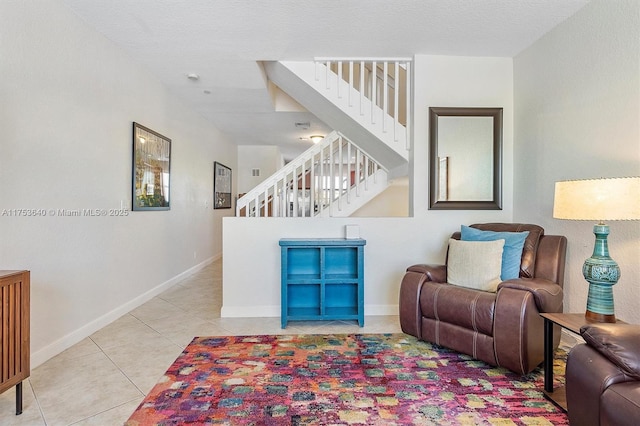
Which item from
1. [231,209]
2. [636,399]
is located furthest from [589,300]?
[231,209]

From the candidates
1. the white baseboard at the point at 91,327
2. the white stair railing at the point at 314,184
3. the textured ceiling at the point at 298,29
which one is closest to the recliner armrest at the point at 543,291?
the textured ceiling at the point at 298,29

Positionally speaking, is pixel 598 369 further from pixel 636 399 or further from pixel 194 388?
pixel 194 388

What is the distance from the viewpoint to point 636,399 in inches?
44.5

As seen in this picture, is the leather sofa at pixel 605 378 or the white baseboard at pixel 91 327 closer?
the leather sofa at pixel 605 378

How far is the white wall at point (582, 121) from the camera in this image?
2082 millimetres

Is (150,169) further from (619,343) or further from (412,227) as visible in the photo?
(619,343)

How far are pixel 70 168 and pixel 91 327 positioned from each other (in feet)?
4.34

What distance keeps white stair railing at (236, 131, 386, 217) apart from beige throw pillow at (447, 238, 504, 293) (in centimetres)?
163

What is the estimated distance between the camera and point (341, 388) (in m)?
1.91

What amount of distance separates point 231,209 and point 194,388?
5677 millimetres

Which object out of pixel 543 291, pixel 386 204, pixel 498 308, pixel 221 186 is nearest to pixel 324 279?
pixel 498 308

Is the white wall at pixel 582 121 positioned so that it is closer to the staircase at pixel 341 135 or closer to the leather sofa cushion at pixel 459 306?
the leather sofa cushion at pixel 459 306

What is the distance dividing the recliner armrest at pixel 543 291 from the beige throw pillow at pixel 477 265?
0.23 meters

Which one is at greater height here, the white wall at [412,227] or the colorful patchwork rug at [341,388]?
the white wall at [412,227]
